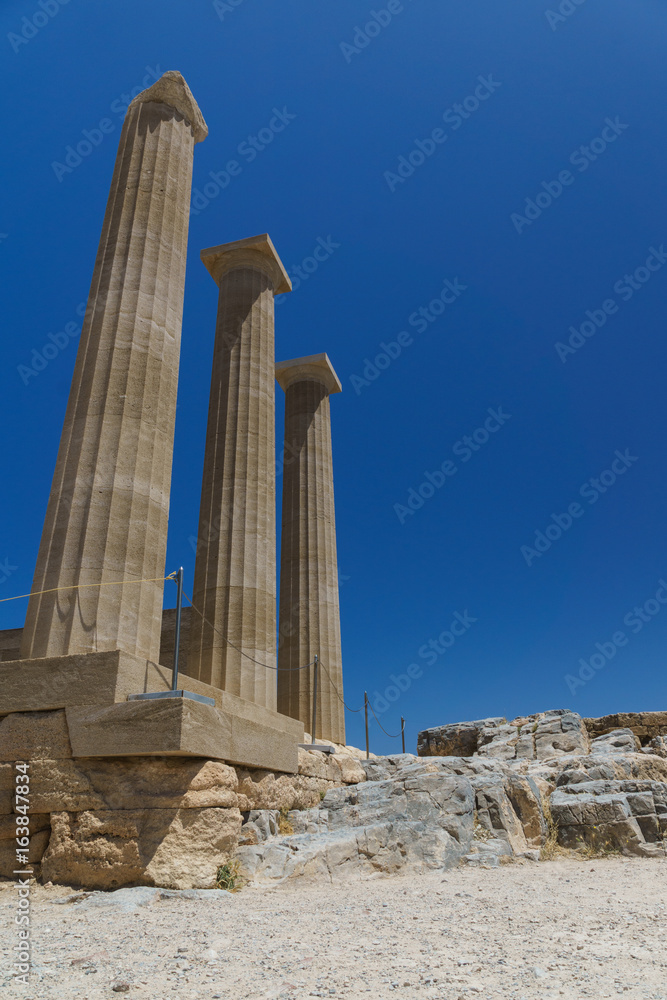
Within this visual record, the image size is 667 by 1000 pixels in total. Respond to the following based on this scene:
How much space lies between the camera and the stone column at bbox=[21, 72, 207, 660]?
8.86m

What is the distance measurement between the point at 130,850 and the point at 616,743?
37.7 feet

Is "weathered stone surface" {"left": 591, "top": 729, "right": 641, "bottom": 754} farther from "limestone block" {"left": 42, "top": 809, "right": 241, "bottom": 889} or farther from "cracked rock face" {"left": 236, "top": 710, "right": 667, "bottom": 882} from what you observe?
"limestone block" {"left": 42, "top": 809, "right": 241, "bottom": 889}

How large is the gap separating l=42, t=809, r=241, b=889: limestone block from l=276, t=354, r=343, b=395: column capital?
17452 mm

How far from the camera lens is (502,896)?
6.49 metres

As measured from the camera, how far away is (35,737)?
7.60 metres

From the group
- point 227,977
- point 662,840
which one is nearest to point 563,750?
point 662,840

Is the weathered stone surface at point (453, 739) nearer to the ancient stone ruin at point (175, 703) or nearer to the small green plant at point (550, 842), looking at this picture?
the ancient stone ruin at point (175, 703)

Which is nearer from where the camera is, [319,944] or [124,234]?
[319,944]

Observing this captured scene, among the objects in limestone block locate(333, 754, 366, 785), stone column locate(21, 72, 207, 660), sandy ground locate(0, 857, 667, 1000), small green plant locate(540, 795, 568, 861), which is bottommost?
sandy ground locate(0, 857, 667, 1000)

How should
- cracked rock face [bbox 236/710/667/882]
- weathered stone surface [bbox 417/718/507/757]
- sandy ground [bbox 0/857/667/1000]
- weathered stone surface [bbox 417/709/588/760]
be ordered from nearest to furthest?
sandy ground [bbox 0/857/667/1000] < cracked rock face [bbox 236/710/667/882] < weathered stone surface [bbox 417/709/588/760] < weathered stone surface [bbox 417/718/507/757]

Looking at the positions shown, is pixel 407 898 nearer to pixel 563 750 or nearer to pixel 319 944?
pixel 319 944

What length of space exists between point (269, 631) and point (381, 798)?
550 centimetres

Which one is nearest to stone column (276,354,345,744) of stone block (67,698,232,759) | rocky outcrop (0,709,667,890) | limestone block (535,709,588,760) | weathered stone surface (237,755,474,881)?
limestone block (535,709,588,760)

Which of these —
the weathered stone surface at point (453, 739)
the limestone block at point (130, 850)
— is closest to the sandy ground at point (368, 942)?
the limestone block at point (130, 850)
